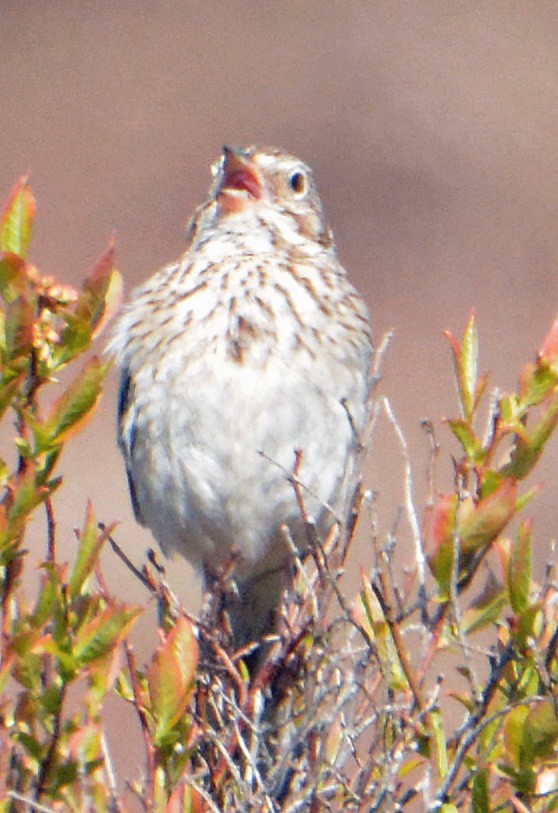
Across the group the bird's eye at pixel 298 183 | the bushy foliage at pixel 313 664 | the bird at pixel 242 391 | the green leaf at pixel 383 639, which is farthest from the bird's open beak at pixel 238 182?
the green leaf at pixel 383 639

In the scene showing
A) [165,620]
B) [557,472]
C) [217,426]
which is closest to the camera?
[165,620]

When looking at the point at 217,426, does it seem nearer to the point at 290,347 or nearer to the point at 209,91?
the point at 290,347

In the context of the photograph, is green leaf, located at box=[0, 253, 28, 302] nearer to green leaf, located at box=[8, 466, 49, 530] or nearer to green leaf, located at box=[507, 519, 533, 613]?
green leaf, located at box=[8, 466, 49, 530]

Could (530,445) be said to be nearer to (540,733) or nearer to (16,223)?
(540,733)

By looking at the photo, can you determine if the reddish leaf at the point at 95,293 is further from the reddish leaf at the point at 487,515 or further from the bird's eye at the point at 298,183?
the bird's eye at the point at 298,183

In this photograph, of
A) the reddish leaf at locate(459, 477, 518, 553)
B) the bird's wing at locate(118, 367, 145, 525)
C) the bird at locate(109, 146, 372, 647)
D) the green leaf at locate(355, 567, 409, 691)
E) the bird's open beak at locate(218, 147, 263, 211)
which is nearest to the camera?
the reddish leaf at locate(459, 477, 518, 553)

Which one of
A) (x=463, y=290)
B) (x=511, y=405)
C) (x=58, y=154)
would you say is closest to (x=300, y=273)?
(x=511, y=405)

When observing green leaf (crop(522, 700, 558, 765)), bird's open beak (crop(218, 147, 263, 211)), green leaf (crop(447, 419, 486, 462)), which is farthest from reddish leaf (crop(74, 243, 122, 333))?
bird's open beak (crop(218, 147, 263, 211))
